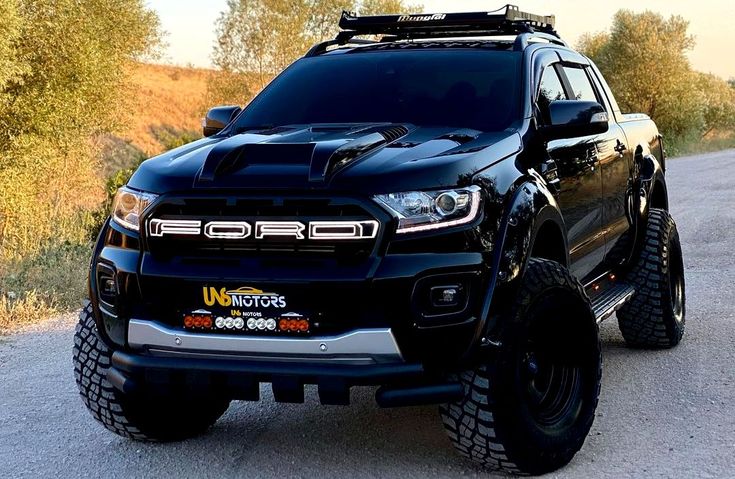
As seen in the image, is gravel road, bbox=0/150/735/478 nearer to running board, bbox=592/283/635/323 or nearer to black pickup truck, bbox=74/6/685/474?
black pickup truck, bbox=74/6/685/474

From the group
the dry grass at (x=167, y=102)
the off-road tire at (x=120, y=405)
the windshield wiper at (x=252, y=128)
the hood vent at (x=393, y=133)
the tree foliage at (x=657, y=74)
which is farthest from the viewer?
the dry grass at (x=167, y=102)

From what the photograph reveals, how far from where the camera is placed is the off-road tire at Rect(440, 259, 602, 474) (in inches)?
146

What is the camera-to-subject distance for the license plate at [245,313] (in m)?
3.61

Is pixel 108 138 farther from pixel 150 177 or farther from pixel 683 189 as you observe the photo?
pixel 150 177

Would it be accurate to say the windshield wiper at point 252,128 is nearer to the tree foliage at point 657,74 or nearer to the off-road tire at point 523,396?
the off-road tire at point 523,396

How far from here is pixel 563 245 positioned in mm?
4574

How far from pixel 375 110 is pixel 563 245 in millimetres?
1104

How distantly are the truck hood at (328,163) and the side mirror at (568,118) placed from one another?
0.46 meters

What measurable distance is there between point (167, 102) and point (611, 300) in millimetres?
58375

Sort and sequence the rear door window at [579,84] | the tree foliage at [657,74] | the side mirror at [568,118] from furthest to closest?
the tree foliage at [657,74]
the rear door window at [579,84]
the side mirror at [568,118]

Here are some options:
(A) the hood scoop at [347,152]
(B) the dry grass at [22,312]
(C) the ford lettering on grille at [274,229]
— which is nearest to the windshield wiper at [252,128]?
(A) the hood scoop at [347,152]

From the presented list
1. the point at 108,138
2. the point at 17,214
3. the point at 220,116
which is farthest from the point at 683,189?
the point at 108,138

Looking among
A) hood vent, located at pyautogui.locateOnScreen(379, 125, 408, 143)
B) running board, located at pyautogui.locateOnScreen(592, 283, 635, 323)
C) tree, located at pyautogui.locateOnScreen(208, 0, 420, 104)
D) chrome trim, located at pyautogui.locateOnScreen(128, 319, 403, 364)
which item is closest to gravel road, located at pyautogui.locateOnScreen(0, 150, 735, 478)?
running board, located at pyautogui.locateOnScreen(592, 283, 635, 323)

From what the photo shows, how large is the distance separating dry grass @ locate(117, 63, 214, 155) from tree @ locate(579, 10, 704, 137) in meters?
17.5
